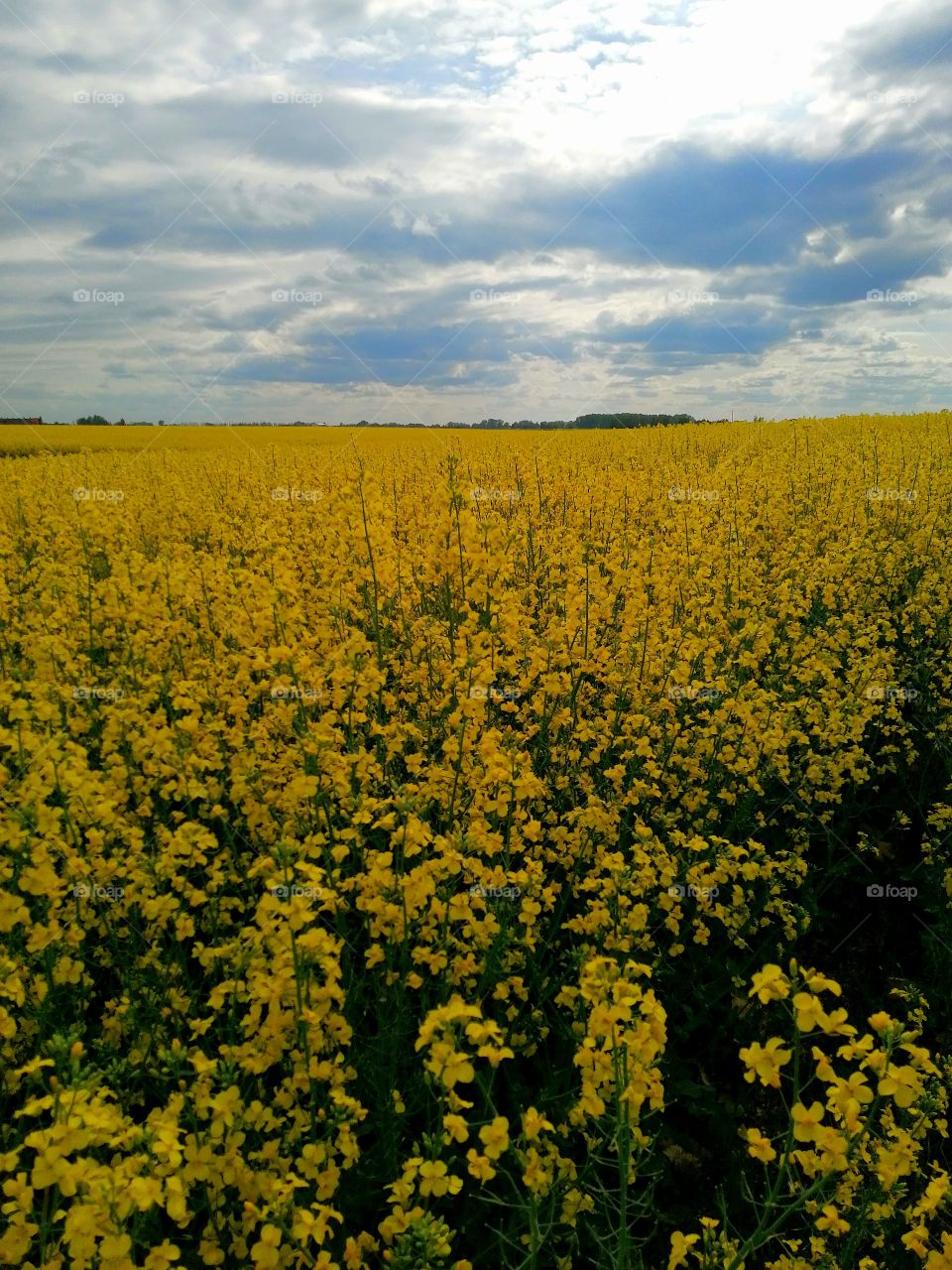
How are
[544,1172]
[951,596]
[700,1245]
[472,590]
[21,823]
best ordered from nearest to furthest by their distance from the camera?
[544,1172] < [21,823] < [700,1245] < [472,590] < [951,596]

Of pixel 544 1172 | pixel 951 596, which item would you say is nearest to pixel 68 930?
pixel 544 1172

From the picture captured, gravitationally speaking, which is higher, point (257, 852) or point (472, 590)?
point (472, 590)

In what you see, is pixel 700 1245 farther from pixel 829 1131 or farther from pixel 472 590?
pixel 472 590

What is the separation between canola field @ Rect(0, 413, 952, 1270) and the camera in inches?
75.1

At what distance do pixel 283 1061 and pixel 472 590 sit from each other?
245cm

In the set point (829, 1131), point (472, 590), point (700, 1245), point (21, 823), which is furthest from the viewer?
point (472, 590)

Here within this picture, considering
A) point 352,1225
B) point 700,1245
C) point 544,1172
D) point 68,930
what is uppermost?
point 68,930

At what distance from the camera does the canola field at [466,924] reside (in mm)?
1908

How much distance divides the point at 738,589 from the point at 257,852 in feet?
14.9

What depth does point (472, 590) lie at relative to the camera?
407 cm

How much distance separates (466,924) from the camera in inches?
119

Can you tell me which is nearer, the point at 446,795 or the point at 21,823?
the point at 21,823

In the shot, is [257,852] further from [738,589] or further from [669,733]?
[738,589]

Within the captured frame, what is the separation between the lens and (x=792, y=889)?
457cm
